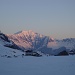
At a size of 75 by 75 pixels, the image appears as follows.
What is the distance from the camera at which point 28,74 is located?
782 inches

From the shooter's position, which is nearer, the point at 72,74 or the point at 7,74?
the point at 72,74

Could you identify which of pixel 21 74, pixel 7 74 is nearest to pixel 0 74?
pixel 7 74

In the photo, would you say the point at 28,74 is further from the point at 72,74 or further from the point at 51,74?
the point at 72,74

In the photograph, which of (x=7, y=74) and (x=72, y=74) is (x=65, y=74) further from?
(x=7, y=74)

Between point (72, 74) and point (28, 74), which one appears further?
point (28, 74)

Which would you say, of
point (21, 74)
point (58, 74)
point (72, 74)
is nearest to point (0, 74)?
point (21, 74)

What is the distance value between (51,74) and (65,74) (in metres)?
1.33

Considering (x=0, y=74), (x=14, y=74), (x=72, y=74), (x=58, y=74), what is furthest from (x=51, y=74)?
(x=0, y=74)

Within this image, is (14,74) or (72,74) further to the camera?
(14,74)

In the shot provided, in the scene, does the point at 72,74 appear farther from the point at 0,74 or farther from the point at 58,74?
the point at 0,74

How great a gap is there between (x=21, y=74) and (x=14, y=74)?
651mm

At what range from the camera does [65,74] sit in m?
19.0

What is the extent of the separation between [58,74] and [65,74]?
65cm

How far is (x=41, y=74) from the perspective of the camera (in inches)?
775
